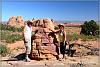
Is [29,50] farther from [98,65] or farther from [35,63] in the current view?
[98,65]

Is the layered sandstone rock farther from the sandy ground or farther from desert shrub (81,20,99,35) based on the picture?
desert shrub (81,20,99,35)

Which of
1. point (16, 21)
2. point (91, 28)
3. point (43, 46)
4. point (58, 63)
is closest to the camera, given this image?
point (58, 63)

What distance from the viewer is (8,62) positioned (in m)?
10.8

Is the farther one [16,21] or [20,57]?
[16,21]

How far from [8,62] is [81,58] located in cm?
274

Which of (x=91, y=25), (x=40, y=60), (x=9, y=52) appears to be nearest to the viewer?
(x=40, y=60)

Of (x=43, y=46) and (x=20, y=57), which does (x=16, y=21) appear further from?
(x=43, y=46)

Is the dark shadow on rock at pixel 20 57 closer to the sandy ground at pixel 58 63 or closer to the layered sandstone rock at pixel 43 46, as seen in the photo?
the sandy ground at pixel 58 63

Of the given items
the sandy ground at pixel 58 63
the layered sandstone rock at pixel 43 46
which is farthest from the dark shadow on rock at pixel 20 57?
the layered sandstone rock at pixel 43 46

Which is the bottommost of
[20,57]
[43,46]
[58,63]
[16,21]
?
[58,63]

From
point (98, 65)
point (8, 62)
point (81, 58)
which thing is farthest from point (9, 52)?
point (98, 65)

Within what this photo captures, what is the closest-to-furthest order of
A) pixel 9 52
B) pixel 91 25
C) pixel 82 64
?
pixel 82 64
pixel 9 52
pixel 91 25

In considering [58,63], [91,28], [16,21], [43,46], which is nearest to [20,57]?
[43,46]

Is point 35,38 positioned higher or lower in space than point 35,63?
higher
